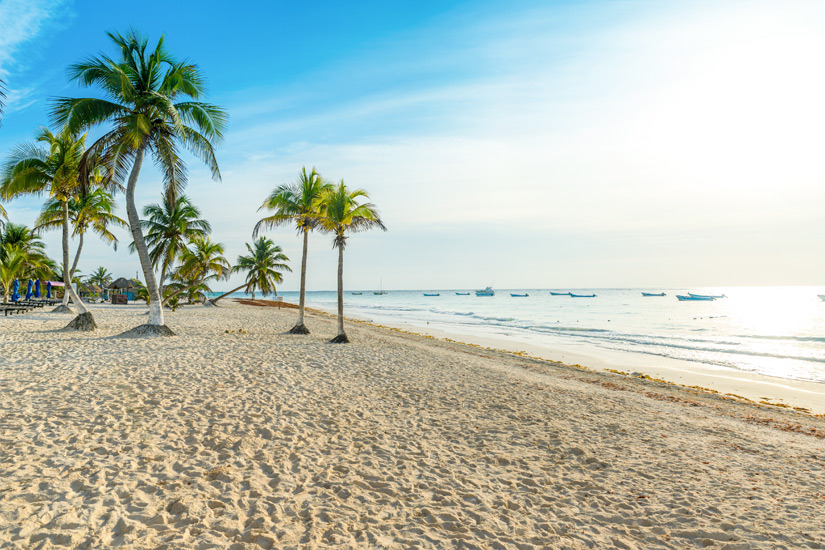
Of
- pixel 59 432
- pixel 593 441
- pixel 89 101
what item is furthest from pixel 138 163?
pixel 593 441

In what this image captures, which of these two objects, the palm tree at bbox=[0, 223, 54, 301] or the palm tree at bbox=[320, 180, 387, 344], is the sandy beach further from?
the palm tree at bbox=[0, 223, 54, 301]

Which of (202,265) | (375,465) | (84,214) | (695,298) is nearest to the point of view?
(375,465)

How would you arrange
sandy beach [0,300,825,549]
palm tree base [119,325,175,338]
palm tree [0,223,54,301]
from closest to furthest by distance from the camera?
sandy beach [0,300,825,549]
palm tree base [119,325,175,338]
palm tree [0,223,54,301]

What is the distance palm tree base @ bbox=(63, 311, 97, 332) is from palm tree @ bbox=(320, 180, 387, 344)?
8.47 meters

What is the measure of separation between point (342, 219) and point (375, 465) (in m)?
11.8

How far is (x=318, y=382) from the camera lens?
29.0 ft

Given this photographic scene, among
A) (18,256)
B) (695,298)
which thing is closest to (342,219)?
(18,256)

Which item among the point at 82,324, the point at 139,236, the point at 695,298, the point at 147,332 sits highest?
the point at 139,236

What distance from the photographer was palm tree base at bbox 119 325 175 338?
1366 centimetres

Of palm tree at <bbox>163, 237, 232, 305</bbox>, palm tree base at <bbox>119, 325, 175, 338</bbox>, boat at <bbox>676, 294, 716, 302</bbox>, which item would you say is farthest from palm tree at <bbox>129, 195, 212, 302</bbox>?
boat at <bbox>676, 294, 716, 302</bbox>

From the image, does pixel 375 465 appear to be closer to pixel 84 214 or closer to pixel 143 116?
pixel 143 116

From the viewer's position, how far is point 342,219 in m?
15.8

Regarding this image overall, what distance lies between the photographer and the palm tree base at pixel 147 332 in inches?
538

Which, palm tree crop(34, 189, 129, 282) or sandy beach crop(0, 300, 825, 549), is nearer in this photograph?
sandy beach crop(0, 300, 825, 549)
